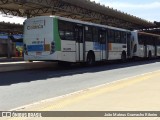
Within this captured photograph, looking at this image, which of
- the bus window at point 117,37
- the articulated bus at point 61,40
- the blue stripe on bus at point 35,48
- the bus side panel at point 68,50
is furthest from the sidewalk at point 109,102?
the bus window at point 117,37

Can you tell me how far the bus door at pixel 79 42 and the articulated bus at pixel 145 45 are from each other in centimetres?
1255

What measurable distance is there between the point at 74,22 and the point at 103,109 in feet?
53.5

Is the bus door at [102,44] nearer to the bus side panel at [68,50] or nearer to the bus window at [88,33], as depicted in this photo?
the bus window at [88,33]

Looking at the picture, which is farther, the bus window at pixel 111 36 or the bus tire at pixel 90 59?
the bus window at pixel 111 36

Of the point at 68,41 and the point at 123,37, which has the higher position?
the point at 123,37

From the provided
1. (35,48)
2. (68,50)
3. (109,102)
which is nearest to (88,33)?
(68,50)

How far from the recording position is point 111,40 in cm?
3045

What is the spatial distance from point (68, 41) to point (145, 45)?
18567mm

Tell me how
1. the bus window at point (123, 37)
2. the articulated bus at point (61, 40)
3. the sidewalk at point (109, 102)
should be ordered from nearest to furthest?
the sidewalk at point (109, 102), the articulated bus at point (61, 40), the bus window at point (123, 37)

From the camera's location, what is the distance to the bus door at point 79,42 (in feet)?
80.6

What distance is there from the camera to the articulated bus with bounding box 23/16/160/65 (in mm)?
22281

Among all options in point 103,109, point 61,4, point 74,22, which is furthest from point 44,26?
point 103,109

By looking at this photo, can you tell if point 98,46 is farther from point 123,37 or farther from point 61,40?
point 123,37

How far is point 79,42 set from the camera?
2484cm
